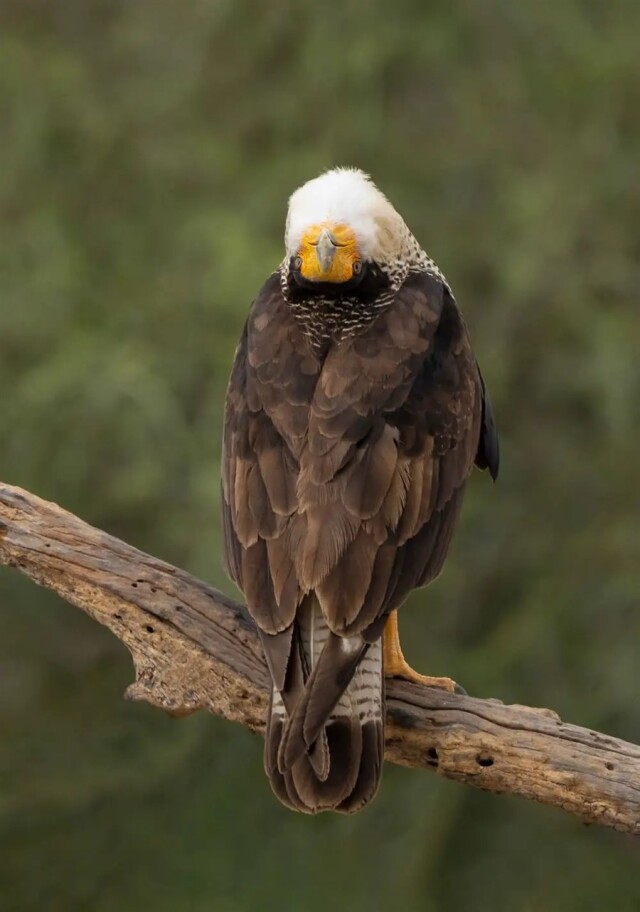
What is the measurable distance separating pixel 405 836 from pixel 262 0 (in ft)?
13.9

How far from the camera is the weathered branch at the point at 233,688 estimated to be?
3.74 meters

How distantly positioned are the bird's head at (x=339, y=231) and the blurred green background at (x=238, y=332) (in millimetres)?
2791

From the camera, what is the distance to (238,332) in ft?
24.6

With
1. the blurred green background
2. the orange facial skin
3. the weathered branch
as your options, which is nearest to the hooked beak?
the orange facial skin

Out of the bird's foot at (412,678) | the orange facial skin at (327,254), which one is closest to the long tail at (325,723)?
the bird's foot at (412,678)

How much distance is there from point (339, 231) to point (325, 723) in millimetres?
1388

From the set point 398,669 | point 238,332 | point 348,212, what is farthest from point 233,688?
point 238,332

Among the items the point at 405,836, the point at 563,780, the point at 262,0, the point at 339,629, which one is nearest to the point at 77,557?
the point at 339,629

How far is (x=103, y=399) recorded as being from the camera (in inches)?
282

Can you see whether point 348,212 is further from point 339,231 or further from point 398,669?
point 398,669

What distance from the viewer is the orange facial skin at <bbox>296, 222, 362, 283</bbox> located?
13.8 feet

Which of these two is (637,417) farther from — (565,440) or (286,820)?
(286,820)

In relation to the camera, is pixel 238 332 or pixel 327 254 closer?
→ pixel 327 254

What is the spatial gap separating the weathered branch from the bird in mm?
251
